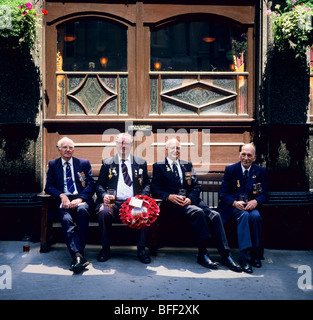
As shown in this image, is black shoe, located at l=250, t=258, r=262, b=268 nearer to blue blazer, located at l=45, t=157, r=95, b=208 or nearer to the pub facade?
the pub facade

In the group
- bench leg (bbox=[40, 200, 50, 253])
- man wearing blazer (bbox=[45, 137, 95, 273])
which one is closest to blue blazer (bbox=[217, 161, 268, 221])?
man wearing blazer (bbox=[45, 137, 95, 273])

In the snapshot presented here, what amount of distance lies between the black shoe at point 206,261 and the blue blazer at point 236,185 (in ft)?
2.05

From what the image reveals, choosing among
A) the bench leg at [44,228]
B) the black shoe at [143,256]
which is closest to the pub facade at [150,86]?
the bench leg at [44,228]

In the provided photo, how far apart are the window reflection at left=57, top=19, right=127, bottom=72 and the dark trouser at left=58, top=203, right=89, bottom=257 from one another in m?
2.54

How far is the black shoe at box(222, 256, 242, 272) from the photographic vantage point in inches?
191

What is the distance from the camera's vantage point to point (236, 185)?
5.42m

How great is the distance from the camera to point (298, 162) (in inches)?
235

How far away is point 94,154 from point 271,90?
300 centimetres

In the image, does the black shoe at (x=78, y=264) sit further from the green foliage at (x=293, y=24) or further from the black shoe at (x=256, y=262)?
the green foliage at (x=293, y=24)

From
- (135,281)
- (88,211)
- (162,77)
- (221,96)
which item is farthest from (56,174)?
(221,96)

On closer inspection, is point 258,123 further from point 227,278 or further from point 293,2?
point 227,278

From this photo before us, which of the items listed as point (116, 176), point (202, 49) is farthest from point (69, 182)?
point (202, 49)

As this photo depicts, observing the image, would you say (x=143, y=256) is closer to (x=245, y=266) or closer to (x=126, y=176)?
(x=126, y=176)

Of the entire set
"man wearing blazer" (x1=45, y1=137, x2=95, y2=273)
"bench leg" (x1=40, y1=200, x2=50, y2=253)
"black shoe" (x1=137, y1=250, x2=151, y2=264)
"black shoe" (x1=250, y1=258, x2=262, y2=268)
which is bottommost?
"black shoe" (x1=250, y1=258, x2=262, y2=268)
